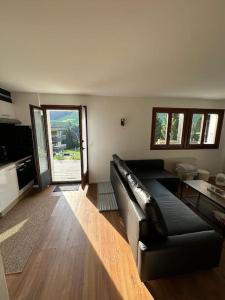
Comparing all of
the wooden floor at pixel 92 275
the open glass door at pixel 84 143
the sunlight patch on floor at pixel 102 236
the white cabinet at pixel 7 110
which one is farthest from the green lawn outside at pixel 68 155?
the wooden floor at pixel 92 275

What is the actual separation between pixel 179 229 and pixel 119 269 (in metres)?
0.87

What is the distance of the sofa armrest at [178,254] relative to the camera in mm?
1412

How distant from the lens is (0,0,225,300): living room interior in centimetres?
112

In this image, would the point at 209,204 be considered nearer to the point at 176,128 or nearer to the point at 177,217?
the point at 177,217

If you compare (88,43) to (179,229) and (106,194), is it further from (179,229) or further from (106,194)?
(106,194)

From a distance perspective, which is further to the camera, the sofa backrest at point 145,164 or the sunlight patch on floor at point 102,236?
the sofa backrest at point 145,164

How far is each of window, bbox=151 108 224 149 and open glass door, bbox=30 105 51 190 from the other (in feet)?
10.1

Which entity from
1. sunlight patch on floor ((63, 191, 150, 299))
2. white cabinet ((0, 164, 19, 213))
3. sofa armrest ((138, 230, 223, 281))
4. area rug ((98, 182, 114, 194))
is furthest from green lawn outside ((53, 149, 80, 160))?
sofa armrest ((138, 230, 223, 281))

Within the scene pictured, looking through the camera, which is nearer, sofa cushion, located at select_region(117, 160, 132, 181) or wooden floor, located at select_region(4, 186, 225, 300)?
wooden floor, located at select_region(4, 186, 225, 300)

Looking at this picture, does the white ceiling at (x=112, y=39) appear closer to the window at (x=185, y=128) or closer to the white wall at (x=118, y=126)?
the white wall at (x=118, y=126)

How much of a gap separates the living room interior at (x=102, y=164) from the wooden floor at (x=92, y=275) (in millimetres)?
11

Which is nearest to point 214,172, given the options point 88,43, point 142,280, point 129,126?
point 129,126

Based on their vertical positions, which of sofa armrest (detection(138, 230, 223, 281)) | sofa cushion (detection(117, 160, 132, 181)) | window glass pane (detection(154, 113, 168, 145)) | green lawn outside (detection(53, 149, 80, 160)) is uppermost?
window glass pane (detection(154, 113, 168, 145))

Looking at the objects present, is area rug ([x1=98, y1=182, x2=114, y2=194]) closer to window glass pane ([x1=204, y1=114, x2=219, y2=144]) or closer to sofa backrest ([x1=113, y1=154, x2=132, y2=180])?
sofa backrest ([x1=113, y1=154, x2=132, y2=180])
